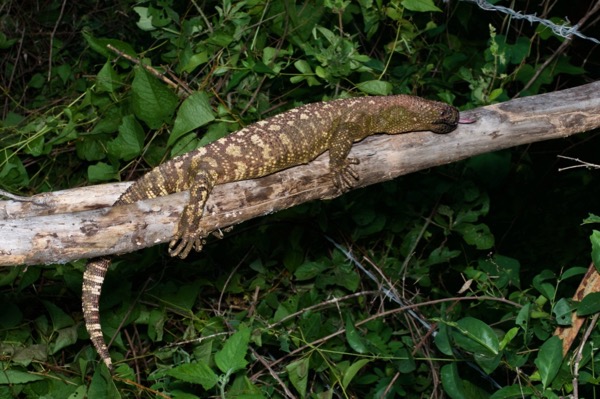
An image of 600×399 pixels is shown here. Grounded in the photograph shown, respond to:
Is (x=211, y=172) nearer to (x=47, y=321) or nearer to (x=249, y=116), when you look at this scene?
(x=249, y=116)

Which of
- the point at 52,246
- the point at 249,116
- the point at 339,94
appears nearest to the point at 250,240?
the point at 249,116

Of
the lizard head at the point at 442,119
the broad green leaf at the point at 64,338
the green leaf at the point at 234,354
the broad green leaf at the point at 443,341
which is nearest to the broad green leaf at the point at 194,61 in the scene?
the lizard head at the point at 442,119

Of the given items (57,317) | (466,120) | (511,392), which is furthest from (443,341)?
(57,317)

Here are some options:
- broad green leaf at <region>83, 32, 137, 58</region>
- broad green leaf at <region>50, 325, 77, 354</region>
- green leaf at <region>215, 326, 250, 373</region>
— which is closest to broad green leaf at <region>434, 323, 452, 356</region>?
green leaf at <region>215, 326, 250, 373</region>

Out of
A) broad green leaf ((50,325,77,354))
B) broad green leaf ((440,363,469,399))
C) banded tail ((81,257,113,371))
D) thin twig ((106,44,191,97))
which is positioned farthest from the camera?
thin twig ((106,44,191,97))

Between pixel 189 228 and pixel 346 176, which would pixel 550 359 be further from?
pixel 189 228

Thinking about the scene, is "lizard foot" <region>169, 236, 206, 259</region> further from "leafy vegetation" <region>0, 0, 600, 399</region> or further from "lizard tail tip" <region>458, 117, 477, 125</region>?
"lizard tail tip" <region>458, 117, 477, 125</region>

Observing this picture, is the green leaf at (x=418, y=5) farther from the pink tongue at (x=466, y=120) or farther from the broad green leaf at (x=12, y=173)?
the broad green leaf at (x=12, y=173)
